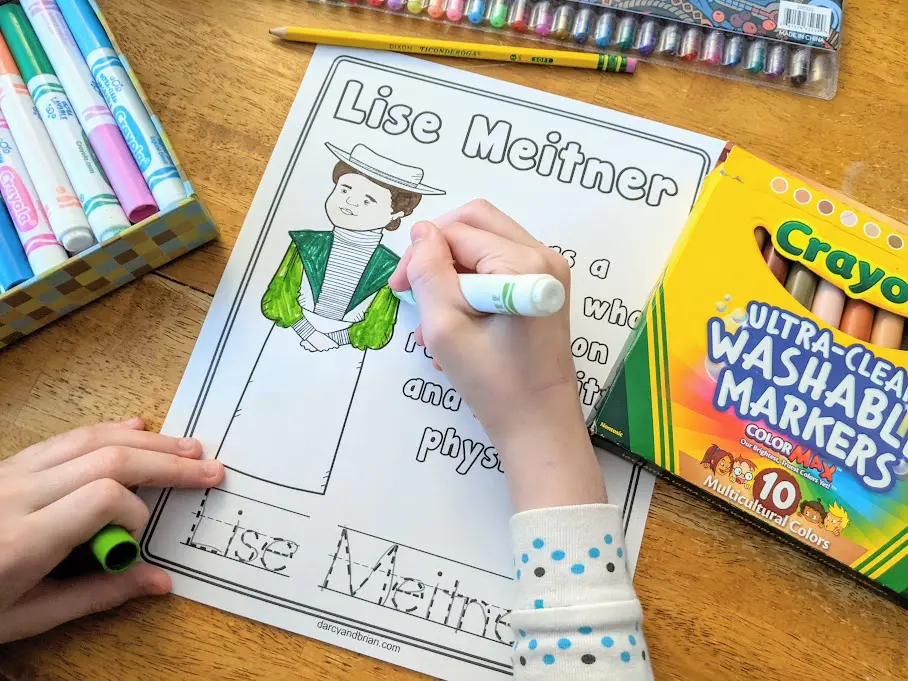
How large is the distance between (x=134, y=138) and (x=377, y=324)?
213 millimetres

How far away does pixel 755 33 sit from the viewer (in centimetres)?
55

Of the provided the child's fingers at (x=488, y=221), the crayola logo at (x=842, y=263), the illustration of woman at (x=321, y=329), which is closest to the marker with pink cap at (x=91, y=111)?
the illustration of woman at (x=321, y=329)

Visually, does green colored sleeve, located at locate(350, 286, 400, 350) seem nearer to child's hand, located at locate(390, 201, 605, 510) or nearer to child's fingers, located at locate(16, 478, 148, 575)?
child's hand, located at locate(390, 201, 605, 510)

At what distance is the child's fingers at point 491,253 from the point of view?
1.41ft

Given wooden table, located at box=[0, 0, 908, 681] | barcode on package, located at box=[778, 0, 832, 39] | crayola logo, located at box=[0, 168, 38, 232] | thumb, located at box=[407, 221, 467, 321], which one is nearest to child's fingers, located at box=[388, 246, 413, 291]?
thumb, located at box=[407, 221, 467, 321]

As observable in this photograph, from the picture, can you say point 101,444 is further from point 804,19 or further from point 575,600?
point 804,19

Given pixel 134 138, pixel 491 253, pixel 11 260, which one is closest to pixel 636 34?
pixel 491 253

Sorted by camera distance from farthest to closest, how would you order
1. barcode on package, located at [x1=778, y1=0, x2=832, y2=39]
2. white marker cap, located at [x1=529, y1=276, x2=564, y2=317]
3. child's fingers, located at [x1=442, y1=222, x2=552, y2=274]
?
barcode on package, located at [x1=778, y1=0, x2=832, y2=39], child's fingers, located at [x1=442, y1=222, x2=552, y2=274], white marker cap, located at [x1=529, y1=276, x2=564, y2=317]

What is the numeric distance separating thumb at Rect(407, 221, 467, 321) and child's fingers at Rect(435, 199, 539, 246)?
0.09ft

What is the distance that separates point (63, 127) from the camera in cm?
49

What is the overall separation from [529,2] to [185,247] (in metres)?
0.34

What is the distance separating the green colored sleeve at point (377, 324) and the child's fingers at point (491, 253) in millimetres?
84

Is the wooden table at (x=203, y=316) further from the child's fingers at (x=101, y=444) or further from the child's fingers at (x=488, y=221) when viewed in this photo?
the child's fingers at (x=488, y=221)

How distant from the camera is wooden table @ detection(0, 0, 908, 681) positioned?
46 cm
